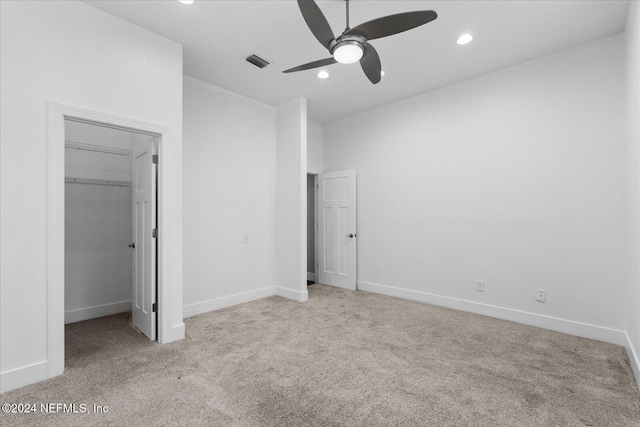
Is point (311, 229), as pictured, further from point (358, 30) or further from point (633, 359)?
point (633, 359)

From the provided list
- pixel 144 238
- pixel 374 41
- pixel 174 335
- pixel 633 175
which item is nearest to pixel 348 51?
pixel 374 41

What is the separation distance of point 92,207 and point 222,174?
1638mm

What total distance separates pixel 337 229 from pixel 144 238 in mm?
3200

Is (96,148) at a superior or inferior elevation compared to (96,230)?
superior

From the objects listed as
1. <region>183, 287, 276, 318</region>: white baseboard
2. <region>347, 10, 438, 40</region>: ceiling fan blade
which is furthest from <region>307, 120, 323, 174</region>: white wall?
<region>347, 10, 438, 40</region>: ceiling fan blade

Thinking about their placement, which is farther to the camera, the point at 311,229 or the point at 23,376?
the point at 311,229

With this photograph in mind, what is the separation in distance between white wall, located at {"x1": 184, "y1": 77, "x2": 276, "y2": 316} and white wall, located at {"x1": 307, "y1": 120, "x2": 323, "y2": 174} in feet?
3.06

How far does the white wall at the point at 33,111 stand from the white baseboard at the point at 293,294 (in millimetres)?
2830

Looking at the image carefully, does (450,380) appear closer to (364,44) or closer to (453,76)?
(364,44)

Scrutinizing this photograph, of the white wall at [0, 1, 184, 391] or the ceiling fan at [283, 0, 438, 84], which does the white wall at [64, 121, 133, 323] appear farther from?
the ceiling fan at [283, 0, 438, 84]

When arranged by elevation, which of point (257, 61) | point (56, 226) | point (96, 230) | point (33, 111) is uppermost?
point (257, 61)

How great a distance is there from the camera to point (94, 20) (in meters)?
2.62

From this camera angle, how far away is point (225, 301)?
4219mm

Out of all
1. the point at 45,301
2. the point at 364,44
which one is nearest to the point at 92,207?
the point at 45,301
